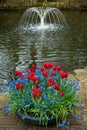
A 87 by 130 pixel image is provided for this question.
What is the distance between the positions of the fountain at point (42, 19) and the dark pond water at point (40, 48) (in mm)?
765

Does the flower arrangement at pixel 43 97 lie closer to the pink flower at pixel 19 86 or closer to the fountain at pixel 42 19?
the pink flower at pixel 19 86

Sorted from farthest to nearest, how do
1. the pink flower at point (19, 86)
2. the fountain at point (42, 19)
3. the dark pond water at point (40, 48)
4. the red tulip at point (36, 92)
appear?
1. the fountain at point (42, 19)
2. the dark pond water at point (40, 48)
3. the pink flower at point (19, 86)
4. the red tulip at point (36, 92)

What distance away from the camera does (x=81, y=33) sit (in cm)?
1349

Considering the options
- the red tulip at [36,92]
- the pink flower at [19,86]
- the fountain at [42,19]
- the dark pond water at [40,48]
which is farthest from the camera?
the fountain at [42,19]

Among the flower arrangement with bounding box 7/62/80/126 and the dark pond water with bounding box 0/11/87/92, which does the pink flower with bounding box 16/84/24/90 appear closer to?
the flower arrangement with bounding box 7/62/80/126

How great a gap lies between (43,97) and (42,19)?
506 inches

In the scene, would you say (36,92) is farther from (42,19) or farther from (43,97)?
(42,19)

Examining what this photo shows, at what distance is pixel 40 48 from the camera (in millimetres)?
11125

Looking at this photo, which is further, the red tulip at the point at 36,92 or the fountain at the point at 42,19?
the fountain at the point at 42,19

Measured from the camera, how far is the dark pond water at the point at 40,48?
30.7 feet

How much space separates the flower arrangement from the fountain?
32.2ft

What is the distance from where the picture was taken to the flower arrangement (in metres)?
4.68

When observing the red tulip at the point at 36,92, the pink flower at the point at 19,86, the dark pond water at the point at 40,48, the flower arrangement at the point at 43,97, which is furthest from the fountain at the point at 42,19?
the red tulip at the point at 36,92

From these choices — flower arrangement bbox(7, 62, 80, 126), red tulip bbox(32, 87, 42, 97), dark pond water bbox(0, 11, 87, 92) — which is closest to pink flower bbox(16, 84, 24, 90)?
flower arrangement bbox(7, 62, 80, 126)
